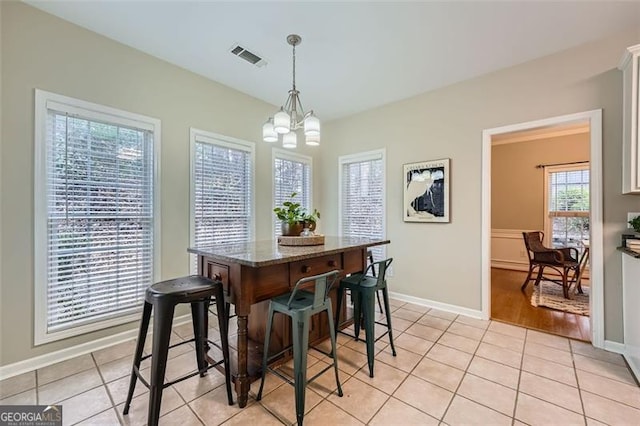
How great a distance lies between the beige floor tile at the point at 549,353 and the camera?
2.33 m

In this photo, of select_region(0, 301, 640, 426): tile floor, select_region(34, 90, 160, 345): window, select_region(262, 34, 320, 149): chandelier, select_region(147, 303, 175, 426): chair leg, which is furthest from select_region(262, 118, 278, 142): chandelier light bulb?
select_region(0, 301, 640, 426): tile floor

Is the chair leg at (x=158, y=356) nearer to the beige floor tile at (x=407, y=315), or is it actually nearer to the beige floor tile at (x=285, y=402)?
the beige floor tile at (x=285, y=402)

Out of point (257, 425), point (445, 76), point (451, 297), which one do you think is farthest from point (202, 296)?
point (445, 76)

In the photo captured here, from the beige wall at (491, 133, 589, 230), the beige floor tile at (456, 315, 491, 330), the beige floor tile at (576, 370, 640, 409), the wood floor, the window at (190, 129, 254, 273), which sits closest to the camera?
the beige floor tile at (576, 370, 640, 409)

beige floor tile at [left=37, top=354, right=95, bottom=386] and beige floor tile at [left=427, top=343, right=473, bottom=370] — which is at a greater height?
A: beige floor tile at [left=37, top=354, right=95, bottom=386]

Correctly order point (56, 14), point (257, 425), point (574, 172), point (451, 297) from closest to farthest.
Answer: point (257, 425), point (56, 14), point (451, 297), point (574, 172)

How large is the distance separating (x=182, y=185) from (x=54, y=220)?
3.67ft

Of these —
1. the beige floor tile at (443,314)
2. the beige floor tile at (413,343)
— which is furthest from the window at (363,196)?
the beige floor tile at (413,343)

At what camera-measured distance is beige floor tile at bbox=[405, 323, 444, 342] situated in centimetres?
278

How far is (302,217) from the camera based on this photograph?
2520 mm

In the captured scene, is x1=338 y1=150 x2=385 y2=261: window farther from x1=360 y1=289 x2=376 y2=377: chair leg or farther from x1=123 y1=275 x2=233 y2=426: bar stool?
x1=123 y1=275 x2=233 y2=426: bar stool

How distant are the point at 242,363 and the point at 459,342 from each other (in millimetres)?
2128

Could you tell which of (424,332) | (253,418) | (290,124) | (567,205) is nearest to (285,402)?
(253,418)

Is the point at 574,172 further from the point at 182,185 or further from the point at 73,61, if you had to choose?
the point at 73,61
